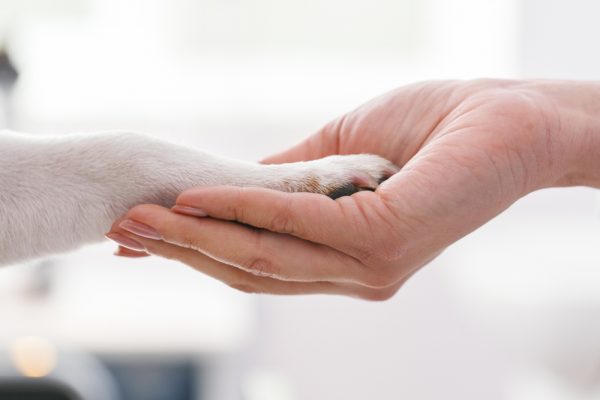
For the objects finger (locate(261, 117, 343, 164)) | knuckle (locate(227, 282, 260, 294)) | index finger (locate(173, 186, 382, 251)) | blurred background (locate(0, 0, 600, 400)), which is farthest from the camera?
blurred background (locate(0, 0, 600, 400))

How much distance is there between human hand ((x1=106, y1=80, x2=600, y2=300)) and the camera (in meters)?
0.68

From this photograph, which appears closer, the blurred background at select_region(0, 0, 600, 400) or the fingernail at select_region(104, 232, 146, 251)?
the fingernail at select_region(104, 232, 146, 251)

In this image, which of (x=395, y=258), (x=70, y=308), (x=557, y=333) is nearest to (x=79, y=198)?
(x=395, y=258)

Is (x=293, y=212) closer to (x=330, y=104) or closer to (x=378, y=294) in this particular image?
(x=378, y=294)

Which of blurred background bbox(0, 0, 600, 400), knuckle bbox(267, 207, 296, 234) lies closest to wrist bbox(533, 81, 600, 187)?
knuckle bbox(267, 207, 296, 234)

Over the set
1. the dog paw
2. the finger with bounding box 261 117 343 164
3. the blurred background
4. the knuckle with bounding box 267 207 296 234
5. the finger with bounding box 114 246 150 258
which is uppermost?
the dog paw

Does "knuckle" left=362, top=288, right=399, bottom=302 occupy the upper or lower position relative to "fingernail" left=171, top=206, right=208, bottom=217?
lower

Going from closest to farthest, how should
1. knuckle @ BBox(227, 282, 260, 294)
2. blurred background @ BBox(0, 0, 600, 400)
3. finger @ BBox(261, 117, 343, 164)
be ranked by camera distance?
1. knuckle @ BBox(227, 282, 260, 294)
2. finger @ BBox(261, 117, 343, 164)
3. blurred background @ BBox(0, 0, 600, 400)

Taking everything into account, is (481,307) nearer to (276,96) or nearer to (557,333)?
(557,333)

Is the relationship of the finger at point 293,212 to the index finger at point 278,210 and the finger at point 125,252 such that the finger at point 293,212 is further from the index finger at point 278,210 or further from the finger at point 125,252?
the finger at point 125,252

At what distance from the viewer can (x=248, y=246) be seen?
0.69m

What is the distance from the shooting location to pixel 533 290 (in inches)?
89.2

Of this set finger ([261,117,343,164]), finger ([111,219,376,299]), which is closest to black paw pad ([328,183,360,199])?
finger ([111,219,376,299])

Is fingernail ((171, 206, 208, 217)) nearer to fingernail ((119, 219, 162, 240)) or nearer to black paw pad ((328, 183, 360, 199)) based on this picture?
fingernail ((119, 219, 162, 240))
